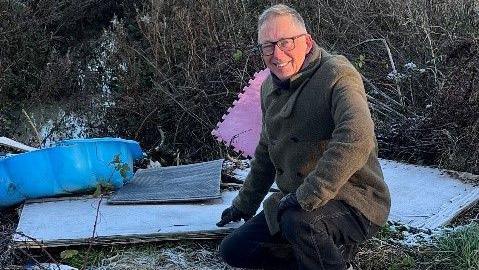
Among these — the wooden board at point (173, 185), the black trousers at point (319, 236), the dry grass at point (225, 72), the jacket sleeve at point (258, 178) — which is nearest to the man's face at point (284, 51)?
the jacket sleeve at point (258, 178)

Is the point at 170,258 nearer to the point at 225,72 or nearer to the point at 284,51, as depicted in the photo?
the point at 284,51

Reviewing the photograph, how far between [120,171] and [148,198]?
0.28 m

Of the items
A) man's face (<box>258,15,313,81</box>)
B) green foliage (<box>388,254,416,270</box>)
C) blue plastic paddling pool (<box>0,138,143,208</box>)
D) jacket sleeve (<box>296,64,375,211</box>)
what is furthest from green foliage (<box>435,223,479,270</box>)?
blue plastic paddling pool (<box>0,138,143,208</box>)

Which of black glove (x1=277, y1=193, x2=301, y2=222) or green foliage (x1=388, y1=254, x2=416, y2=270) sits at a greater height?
black glove (x1=277, y1=193, x2=301, y2=222)

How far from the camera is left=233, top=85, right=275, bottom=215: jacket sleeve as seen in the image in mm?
3389

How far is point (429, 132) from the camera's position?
16.6 ft

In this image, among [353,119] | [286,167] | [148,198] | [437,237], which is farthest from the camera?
[148,198]

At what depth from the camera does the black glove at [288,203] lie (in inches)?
114

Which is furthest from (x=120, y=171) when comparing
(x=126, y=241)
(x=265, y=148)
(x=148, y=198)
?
(x=265, y=148)

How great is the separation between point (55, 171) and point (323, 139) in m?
1.88

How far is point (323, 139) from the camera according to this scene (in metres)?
2.97

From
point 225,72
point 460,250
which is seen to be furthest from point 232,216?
point 225,72

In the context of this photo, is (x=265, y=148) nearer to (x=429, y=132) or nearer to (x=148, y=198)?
(x=148, y=198)

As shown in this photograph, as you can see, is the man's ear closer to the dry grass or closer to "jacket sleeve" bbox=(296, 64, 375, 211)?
"jacket sleeve" bbox=(296, 64, 375, 211)
